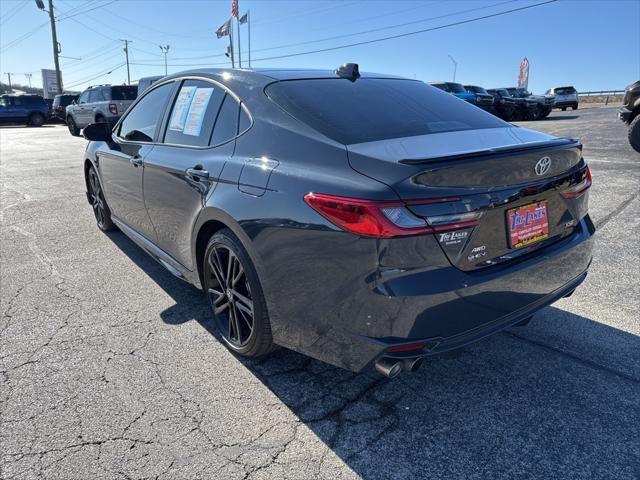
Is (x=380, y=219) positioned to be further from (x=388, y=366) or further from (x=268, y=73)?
(x=268, y=73)

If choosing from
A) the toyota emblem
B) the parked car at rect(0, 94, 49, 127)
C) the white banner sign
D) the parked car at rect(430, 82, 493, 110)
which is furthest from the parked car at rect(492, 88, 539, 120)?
the white banner sign

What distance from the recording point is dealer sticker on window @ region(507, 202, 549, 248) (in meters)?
2.17

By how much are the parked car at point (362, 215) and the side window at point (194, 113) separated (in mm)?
15

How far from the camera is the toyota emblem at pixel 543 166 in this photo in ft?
7.32

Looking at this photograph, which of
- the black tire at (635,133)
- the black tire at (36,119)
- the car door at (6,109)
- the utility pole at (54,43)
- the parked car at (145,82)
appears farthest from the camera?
the utility pole at (54,43)

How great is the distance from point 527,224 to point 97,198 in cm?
471

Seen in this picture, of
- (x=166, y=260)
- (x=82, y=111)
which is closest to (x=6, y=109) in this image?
(x=82, y=111)

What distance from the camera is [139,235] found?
13.3 feet

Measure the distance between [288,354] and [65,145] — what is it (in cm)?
1613

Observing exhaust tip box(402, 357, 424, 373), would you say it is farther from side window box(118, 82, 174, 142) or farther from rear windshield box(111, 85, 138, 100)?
rear windshield box(111, 85, 138, 100)

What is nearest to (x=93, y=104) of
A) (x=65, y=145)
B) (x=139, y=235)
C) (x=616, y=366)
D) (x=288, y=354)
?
(x=65, y=145)

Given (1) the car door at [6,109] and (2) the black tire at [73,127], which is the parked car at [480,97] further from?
(1) the car door at [6,109]

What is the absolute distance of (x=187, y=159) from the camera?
3.04 m

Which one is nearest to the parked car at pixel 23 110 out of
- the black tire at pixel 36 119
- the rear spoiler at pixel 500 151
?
the black tire at pixel 36 119
